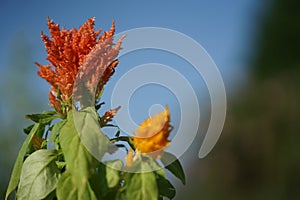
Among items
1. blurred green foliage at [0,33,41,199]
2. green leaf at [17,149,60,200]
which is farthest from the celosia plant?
blurred green foliage at [0,33,41,199]

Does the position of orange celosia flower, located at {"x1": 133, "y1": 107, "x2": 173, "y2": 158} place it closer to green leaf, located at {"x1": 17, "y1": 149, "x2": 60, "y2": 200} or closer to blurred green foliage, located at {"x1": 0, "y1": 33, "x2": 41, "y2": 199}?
A: green leaf, located at {"x1": 17, "y1": 149, "x2": 60, "y2": 200}

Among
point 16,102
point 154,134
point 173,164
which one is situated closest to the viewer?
point 154,134

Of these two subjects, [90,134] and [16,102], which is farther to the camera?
[16,102]

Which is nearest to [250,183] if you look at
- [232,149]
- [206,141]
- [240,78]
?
[232,149]

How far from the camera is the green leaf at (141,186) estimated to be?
0.56m

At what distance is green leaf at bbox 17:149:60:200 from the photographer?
24.2 inches

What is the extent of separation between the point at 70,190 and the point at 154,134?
0.36 feet

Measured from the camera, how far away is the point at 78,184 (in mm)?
559

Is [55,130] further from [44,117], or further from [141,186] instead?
[141,186]

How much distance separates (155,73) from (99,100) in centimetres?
8

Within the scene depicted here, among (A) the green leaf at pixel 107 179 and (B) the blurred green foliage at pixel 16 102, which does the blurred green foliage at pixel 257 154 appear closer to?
(B) the blurred green foliage at pixel 16 102

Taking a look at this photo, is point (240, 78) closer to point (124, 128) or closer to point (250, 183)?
point (250, 183)

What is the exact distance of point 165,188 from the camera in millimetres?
651

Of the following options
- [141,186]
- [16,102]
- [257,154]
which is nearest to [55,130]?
[141,186]
